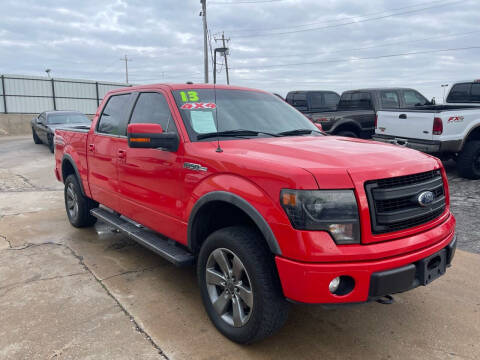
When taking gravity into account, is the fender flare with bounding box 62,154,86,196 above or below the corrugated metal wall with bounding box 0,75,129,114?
below

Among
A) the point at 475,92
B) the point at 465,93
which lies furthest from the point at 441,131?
the point at 465,93

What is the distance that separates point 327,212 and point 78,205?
414cm

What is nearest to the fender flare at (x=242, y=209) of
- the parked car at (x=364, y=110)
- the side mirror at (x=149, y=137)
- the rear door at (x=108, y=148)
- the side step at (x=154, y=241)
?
the side step at (x=154, y=241)

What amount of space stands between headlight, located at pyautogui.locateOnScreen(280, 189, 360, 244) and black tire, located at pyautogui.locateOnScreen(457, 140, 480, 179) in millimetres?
6915

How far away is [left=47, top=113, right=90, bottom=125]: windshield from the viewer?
14719 millimetres

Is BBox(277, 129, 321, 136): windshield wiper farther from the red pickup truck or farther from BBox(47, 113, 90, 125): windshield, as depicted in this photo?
BBox(47, 113, 90, 125): windshield

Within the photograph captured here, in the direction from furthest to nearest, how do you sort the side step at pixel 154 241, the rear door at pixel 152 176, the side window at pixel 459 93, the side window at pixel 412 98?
the side window at pixel 412 98, the side window at pixel 459 93, the rear door at pixel 152 176, the side step at pixel 154 241

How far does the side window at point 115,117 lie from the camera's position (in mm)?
4246

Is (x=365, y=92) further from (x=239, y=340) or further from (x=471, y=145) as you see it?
(x=239, y=340)

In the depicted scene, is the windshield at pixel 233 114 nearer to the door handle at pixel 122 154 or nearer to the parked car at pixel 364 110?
the door handle at pixel 122 154

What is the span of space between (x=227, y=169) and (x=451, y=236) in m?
1.68

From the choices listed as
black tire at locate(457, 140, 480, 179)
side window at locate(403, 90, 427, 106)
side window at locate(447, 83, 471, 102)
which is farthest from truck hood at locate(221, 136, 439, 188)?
side window at locate(403, 90, 427, 106)

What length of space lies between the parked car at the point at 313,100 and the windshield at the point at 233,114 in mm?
8216

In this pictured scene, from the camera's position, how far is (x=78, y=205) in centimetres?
537
